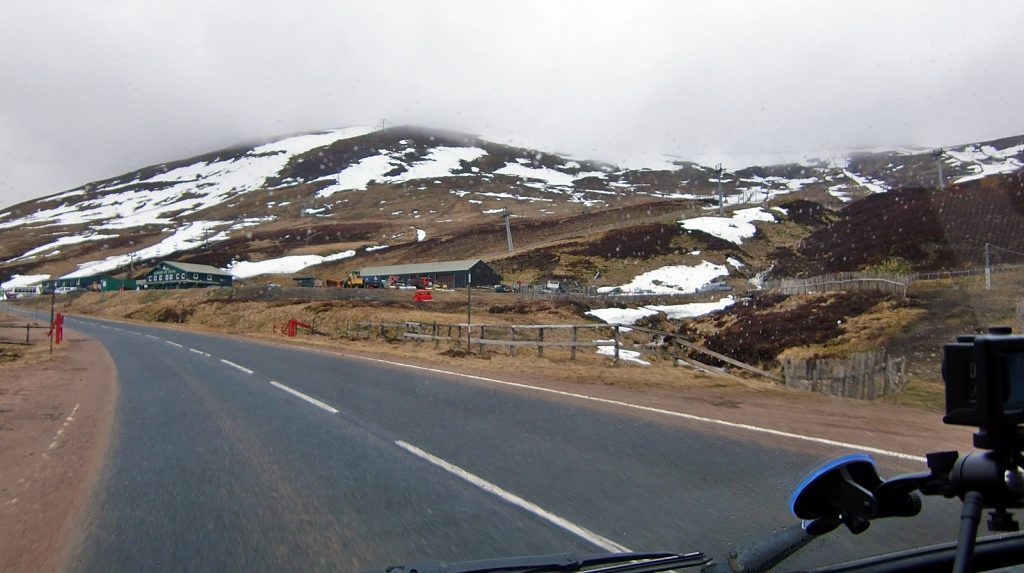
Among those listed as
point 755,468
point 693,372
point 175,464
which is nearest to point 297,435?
point 175,464

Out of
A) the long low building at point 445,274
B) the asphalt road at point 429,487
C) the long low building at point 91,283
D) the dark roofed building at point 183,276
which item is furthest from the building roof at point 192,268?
the asphalt road at point 429,487

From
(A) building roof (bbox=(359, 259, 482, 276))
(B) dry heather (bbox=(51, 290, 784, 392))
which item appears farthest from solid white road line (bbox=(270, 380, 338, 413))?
(A) building roof (bbox=(359, 259, 482, 276))

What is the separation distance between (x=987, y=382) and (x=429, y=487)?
4.85 meters

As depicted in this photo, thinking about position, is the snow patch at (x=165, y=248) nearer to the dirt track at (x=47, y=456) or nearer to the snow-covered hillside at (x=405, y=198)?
the snow-covered hillside at (x=405, y=198)

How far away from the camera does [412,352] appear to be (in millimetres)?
22516

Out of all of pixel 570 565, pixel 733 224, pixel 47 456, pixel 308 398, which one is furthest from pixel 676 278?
pixel 570 565

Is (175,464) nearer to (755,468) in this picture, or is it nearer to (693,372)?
(755,468)

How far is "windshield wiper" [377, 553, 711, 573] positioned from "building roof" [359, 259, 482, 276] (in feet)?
210

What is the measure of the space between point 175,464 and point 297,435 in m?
1.64

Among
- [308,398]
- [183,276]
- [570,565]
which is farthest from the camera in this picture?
[183,276]

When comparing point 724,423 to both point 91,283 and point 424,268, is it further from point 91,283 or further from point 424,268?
point 91,283

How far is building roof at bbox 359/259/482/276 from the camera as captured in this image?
230 feet

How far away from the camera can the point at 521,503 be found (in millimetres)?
5297

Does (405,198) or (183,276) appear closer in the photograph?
(183,276)
